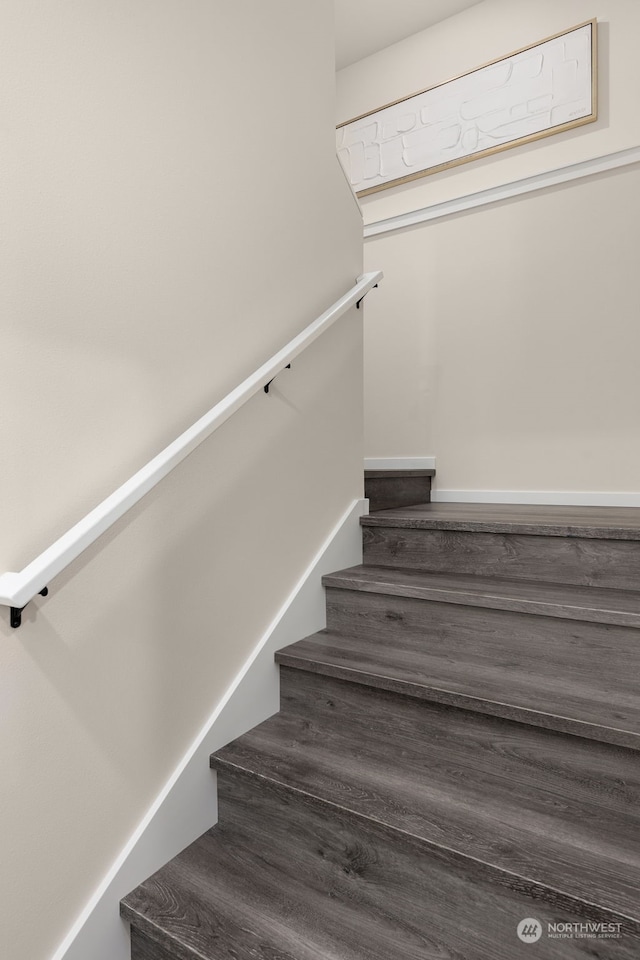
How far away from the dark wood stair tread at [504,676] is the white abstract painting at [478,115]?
225 centimetres

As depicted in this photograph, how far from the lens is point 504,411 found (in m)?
2.71

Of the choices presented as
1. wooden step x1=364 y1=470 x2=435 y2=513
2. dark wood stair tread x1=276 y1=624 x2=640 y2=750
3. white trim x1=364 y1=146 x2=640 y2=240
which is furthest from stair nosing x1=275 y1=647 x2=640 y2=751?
white trim x1=364 y1=146 x2=640 y2=240

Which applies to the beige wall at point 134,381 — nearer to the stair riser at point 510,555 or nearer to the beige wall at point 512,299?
the stair riser at point 510,555

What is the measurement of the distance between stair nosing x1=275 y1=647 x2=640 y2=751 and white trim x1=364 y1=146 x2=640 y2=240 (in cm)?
227

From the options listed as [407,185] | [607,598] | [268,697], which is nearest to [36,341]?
[268,697]

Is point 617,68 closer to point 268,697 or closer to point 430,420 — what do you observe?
point 430,420

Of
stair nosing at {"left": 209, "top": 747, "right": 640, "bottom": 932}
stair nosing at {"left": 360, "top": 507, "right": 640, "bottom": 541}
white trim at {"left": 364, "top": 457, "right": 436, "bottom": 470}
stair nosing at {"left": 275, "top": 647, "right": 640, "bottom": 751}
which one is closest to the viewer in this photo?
stair nosing at {"left": 209, "top": 747, "right": 640, "bottom": 932}

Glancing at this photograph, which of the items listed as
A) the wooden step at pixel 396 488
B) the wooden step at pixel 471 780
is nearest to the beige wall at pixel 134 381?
the wooden step at pixel 471 780

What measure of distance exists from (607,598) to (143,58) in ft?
5.43

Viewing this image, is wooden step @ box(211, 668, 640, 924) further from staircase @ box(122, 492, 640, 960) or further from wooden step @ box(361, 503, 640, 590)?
wooden step @ box(361, 503, 640, 590)

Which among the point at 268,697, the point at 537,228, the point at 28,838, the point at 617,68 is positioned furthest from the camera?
the point at 537,228

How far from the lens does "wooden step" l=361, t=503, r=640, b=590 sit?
1.59 m

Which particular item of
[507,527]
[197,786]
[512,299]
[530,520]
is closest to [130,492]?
[197,786]

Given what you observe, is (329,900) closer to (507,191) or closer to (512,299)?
(512,299)
